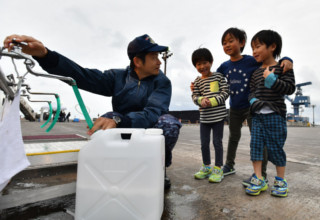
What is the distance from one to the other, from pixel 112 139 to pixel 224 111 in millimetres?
1349

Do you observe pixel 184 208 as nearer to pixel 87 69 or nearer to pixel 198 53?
pixel 87 69

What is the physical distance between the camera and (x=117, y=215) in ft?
2.95

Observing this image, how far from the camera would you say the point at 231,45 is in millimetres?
1921

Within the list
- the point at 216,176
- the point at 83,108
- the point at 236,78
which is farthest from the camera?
the point at 236,78

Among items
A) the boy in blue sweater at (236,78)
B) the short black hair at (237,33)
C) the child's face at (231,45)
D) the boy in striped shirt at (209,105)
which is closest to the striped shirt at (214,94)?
the boy in striped shirt at (209,105)

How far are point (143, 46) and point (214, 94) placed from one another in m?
0.90

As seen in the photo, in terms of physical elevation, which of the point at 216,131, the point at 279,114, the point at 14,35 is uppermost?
the point at 14,35

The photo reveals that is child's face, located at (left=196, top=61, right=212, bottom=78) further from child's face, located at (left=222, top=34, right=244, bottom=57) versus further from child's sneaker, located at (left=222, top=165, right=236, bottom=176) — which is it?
child's sneaker, located at (left=222, top=165, right=236, bottom=176)

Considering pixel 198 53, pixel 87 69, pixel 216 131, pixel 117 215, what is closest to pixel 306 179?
pixel 216 131

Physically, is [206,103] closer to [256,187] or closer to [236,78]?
[236,78]

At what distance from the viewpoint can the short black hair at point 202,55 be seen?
197 cm

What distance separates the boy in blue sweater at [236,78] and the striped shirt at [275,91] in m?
0.20

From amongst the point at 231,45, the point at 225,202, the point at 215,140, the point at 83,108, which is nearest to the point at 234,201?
the point at 225,202

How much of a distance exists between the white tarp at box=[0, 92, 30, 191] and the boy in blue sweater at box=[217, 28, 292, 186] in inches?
68.6
